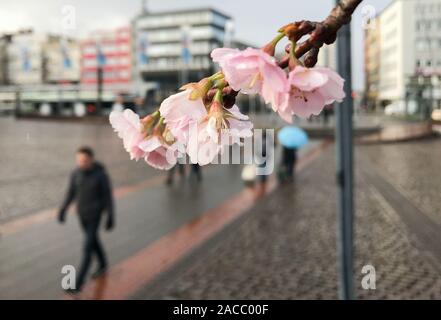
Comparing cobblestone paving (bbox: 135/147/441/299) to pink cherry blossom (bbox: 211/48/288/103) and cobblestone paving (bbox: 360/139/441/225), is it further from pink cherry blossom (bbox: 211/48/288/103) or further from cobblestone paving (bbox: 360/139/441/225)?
pink cherry blossom (bbox: 211/48/288/103)

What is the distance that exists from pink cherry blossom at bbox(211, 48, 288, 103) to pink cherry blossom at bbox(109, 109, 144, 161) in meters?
0.26

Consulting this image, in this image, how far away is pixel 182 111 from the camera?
0.67 m

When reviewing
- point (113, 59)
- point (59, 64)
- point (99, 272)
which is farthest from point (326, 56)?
point (59, 64)

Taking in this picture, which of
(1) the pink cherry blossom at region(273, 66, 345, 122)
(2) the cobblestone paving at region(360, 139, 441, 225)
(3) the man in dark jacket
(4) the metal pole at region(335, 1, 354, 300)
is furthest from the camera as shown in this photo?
(2) the cobblestone paving at region(360, 139, 441, 225)

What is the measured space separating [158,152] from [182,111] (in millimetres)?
149

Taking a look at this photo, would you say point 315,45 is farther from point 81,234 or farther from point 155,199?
point 155,199

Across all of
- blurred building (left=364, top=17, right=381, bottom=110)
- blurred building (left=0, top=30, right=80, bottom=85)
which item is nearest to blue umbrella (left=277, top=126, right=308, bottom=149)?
blurred building (left=364, top=17, right=381, bottom=110)

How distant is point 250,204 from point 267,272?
4.61 metres

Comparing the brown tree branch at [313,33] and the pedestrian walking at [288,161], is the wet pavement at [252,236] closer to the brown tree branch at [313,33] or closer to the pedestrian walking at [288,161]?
the pedestrian walking at [288,161]

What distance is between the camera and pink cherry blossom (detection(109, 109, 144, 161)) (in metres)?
0.81

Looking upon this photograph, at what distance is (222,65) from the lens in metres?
0.58

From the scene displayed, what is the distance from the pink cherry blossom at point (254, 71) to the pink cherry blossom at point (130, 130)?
26cm

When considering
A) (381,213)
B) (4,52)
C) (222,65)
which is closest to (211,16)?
(222,65)

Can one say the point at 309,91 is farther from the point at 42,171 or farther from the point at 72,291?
the point at 42,171
